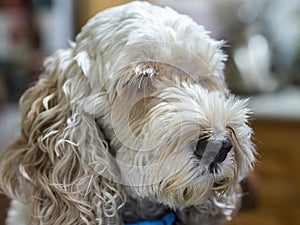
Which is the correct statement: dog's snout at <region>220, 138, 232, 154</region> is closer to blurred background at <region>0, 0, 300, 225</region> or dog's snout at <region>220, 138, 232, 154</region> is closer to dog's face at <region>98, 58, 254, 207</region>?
dog's face at <region>98, 58, 254, 207</region>

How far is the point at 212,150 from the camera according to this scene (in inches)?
33.8

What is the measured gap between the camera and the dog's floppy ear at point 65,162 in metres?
0.94

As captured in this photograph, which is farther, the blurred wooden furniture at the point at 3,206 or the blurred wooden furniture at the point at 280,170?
the blurred wooden furniture at the point at 280,170

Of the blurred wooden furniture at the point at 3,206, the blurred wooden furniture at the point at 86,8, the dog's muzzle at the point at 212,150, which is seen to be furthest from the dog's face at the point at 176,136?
the blurred wooden furniture at the point at 86,8

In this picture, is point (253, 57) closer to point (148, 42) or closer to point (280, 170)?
point (280, 170)

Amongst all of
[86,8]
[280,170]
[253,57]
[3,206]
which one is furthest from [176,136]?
[86,8]

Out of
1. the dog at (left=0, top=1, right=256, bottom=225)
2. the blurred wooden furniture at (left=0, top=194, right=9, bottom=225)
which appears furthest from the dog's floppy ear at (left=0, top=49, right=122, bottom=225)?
the blurred wooden furniture at (left=0, top=194, right=9, bottom=225)

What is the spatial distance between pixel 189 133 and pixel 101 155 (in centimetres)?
15

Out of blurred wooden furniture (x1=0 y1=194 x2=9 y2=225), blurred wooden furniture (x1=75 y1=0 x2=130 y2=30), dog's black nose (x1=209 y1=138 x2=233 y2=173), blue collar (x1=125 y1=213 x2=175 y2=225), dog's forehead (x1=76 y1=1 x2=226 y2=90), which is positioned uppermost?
dog's forehead (x1=76 y1=1 x2=226 y2=90)

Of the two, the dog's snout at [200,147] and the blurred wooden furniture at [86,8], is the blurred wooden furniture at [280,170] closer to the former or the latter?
the blurred wooden furniture at [86,8]

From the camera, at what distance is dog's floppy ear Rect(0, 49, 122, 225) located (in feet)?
3.07

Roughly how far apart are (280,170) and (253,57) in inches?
16.1

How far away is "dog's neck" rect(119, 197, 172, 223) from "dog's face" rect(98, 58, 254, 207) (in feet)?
0.12

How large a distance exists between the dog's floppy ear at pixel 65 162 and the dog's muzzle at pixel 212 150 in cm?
15
